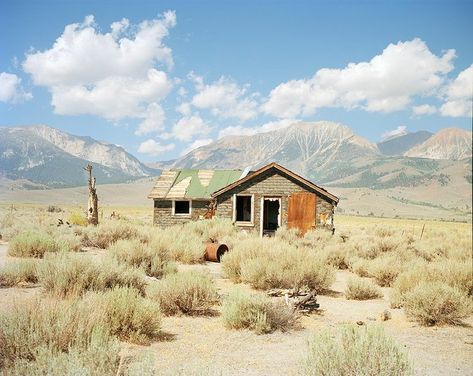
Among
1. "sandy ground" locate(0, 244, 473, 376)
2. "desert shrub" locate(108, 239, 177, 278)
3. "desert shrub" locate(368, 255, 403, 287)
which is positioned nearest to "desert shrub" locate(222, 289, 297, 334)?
"sandy ground" locate(0, 244, 473, 376)

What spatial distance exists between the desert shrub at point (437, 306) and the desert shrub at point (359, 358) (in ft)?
→ 11.1

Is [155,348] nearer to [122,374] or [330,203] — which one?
[122,374]

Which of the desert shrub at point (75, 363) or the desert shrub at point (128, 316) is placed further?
the desert shrub at point (128, 316)

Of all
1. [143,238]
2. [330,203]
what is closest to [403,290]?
[143,238]

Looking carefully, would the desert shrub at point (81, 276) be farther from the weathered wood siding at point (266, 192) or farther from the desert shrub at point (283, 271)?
the weathered wood siding at point (266, 192)

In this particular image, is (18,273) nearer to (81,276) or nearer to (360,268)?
(81,276)

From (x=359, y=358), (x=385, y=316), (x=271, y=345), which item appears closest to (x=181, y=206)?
(x=385, y=316)

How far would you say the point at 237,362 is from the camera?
5156 mm

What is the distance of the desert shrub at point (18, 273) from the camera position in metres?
8.01

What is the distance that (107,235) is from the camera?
15789mm

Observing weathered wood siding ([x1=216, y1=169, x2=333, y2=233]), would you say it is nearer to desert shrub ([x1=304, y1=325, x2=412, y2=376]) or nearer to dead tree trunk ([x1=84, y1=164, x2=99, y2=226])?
dead tree trunk ([x1=84, y1=164, x2=99, y2=226])

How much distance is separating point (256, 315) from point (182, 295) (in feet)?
4.70

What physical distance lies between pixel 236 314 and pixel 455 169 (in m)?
173

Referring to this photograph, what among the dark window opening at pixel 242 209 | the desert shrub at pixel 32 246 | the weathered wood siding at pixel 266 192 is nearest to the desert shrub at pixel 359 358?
the desert shrub at pixel 32 246
